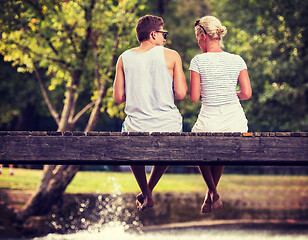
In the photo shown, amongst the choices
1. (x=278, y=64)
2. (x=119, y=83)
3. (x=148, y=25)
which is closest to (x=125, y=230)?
(x=278, y=64)

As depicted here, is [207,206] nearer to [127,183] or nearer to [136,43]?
[136,43]

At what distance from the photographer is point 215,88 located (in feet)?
15.0

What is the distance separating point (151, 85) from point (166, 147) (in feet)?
3.01

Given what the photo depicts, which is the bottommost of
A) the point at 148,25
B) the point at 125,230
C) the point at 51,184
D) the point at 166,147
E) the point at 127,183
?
the point at 125,230

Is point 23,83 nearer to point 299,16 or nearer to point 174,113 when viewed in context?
point 299,16

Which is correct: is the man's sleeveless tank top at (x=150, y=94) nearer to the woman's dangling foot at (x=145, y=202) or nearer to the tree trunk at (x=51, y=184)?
the woman's dangling foot at (x=145, y=202)

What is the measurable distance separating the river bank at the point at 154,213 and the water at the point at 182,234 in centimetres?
30

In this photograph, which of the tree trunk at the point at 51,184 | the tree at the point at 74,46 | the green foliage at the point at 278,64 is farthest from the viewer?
the green foliage at the point at 278,64

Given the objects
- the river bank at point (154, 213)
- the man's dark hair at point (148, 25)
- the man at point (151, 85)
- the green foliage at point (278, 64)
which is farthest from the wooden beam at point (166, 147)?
the green foliage at point (278, 64)

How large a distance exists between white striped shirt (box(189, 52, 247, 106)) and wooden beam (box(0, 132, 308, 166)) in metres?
0.87

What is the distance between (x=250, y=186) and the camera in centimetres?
1858

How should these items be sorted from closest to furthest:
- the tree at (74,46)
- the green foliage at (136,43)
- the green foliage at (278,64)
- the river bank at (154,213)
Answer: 1. the green foliage at (136,43)
2. the tree at (74,46)
3. the river bank at (154,213)
4. the green foliage at (278,64)

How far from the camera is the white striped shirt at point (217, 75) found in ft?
15.0

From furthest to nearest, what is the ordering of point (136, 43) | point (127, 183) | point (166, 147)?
point (127, 183) < point (136, 43) < point (166, 147)
